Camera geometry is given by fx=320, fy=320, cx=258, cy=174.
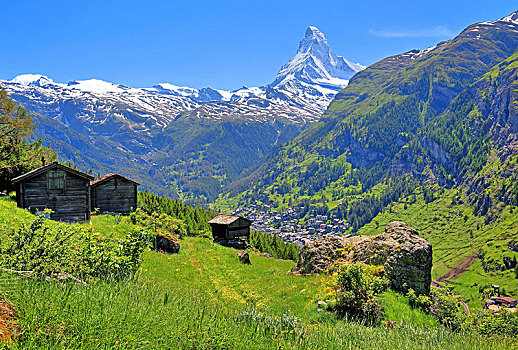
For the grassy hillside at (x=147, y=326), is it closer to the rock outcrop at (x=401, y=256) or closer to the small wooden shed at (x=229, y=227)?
the rock outcrop at (x=401, y=256)

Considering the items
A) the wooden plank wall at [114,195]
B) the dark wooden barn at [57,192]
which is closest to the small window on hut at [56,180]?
the dark wooden barn at [57,192]

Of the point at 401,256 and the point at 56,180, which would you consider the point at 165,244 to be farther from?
the point at 401,256

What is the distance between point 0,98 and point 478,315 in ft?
227

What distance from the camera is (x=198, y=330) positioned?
523 centimetres

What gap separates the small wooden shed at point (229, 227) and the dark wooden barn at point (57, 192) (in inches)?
870

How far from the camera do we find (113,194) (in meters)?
54.1

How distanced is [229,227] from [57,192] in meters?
27.1

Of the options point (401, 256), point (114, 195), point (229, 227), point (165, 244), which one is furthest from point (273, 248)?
point (401, 256)

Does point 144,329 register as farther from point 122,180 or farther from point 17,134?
point 17,134

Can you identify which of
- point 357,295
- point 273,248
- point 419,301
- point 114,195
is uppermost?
point 114,195

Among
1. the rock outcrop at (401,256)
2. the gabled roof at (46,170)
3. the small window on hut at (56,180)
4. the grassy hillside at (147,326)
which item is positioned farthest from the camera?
the small window on hut at (56,180)

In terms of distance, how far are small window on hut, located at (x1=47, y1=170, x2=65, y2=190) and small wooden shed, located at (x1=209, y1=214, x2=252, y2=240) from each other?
25330mm

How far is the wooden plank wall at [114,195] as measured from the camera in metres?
53.1

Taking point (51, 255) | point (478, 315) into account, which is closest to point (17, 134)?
point (51, 255)
